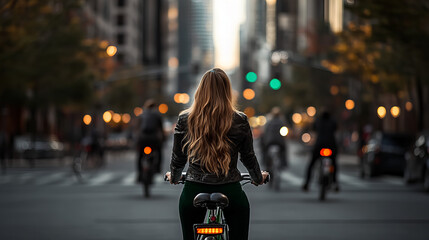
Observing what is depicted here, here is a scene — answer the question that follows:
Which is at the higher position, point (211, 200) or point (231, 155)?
point (231, 155)

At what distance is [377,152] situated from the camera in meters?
20.5

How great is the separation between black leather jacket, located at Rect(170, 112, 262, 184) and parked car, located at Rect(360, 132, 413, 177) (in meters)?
15.8

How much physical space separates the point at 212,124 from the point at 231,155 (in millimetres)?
259

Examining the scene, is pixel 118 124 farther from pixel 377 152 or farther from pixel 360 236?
pixel 360 236

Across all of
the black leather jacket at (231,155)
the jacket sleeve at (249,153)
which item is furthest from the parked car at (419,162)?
the black leather jacket at (231,155)

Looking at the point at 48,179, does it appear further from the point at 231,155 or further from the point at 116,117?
the point at 116,117

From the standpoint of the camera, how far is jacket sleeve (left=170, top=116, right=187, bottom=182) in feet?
16.6

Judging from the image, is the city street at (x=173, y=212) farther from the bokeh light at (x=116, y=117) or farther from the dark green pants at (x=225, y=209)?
the bokeh light at (x=116, y=117)

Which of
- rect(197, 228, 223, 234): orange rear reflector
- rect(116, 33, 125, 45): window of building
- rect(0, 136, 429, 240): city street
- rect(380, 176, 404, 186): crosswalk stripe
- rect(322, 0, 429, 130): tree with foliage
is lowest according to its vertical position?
rect(380, 176, 404, 186): crosswalk stripe

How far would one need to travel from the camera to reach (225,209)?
4973 mm

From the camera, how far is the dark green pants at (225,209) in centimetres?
493

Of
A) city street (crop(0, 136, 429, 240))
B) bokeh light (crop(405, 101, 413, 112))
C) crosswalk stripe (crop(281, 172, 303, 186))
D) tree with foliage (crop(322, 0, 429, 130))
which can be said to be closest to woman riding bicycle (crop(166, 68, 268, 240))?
city street (crop(0, 136, 429, 240))

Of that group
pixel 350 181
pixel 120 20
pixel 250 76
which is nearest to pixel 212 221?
pixel 350 181

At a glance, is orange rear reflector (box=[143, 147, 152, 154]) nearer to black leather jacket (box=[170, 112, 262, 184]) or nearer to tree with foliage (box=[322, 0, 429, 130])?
tree with foliage (box=[322, 0, 429, 130])
